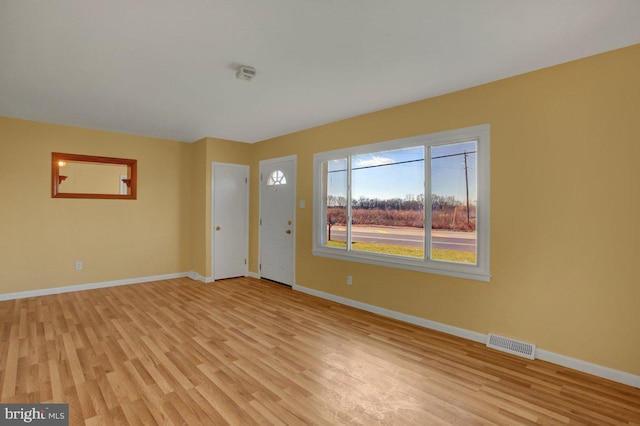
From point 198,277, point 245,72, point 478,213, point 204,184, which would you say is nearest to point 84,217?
point 204,184

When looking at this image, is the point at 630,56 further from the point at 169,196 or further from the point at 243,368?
the point at 169,196

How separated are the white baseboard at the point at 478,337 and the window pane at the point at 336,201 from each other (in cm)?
80

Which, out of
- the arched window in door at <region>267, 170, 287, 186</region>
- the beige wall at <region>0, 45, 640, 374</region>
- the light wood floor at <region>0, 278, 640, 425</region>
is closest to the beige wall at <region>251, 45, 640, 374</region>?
the beige wall at <region>0, 45, 640, 374</region>

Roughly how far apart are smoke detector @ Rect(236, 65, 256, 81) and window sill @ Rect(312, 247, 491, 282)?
8.31 ft

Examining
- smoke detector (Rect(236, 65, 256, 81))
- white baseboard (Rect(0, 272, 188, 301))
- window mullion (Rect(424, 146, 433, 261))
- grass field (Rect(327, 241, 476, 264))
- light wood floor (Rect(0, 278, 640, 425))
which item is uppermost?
smoke detector (Rect(236, 65, 256, 81))

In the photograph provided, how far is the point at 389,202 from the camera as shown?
393 cm

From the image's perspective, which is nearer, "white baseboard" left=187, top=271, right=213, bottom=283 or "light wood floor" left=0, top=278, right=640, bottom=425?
"light wood floor" left=0, top=278, right=640, bottom=425

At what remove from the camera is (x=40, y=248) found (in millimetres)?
4578

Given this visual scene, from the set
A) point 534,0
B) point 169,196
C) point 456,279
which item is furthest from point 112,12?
point 169,196

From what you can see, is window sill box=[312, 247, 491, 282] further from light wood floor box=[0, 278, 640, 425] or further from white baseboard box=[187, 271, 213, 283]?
white baseboard box=[187, 271, 213, 283]

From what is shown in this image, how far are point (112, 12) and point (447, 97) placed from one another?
9.90ft

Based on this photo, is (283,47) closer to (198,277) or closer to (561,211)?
(561,211)

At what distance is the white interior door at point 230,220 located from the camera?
5.59m

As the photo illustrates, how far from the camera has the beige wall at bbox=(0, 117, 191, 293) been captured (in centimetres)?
439
